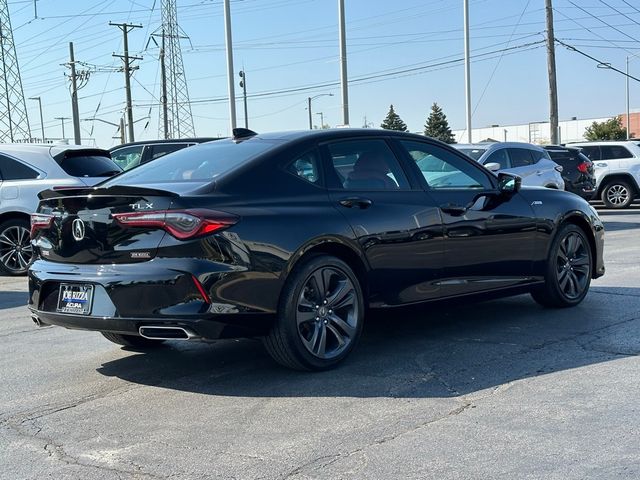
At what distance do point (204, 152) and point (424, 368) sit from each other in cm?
221

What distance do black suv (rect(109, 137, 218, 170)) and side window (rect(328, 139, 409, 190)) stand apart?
369 inches

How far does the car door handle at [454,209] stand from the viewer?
6.06m

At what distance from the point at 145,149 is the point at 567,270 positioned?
996cm

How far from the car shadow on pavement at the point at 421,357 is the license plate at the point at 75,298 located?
2.18 ft

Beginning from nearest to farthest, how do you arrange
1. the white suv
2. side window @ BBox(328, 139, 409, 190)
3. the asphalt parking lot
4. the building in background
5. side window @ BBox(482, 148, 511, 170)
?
the asphalt parking lot → side window @ BBox(328, 139, 409, 190) → side window @ BBox(482, 148, 511, 170) → the white suv → the building in background

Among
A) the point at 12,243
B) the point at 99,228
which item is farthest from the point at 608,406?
the point at 12,243

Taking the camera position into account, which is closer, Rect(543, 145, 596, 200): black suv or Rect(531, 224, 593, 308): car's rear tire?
Rect(531, 224, 593, 308): car's rear tire

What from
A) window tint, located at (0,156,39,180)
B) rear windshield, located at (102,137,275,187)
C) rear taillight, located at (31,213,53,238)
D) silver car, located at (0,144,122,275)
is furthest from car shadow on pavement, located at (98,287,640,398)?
window tint, located at (0,156,39,180)

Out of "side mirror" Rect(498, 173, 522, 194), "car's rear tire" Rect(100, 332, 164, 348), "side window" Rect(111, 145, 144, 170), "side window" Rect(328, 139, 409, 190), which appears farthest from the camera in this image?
"side window" Rect(111, 145, 144, 170)

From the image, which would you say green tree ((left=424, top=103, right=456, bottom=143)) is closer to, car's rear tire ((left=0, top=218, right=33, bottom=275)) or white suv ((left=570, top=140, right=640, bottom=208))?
white suv ((left=570, top=140, right=640, bottom=208))

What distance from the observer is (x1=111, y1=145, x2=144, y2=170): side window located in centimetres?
1538

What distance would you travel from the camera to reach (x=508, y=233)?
6578mm

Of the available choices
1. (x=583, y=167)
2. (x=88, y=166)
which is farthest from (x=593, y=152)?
(x=88, y=166)

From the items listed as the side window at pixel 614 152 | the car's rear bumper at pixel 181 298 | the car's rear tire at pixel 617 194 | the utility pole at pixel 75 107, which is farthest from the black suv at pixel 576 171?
the utility pole at pixel 75 107
